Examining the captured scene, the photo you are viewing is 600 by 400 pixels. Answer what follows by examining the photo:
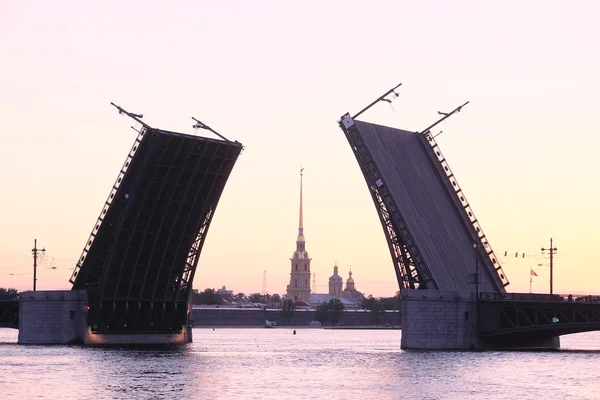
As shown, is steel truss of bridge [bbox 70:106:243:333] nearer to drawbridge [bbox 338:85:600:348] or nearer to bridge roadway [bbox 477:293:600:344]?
drawbridge [bbox 338:85:600:348]

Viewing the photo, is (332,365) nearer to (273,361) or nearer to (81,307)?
(273,361)

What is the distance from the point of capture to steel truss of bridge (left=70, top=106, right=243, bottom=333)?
2940 inches

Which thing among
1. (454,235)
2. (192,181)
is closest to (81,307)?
(192,181)

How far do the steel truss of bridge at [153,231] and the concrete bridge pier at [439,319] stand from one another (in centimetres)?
1341

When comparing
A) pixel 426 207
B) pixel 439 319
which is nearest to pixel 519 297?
pixel 439 319

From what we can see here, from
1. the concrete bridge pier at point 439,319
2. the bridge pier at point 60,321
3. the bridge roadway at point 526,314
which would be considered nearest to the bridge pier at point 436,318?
the concrete bridge pier at point 439,319

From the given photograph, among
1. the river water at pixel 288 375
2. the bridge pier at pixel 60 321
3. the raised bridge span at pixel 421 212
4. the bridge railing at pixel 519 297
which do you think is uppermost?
the raised bridge span at pixel 421 212

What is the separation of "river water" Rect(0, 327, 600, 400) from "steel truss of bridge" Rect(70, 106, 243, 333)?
3.80 meters

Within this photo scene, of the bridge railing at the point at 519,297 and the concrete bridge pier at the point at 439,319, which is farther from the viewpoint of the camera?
the bridge railing at the point at 519,297

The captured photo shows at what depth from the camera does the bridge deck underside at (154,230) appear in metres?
74.8

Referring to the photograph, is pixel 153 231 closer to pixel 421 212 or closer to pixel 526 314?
pixel 421 212

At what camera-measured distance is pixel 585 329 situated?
255 ft

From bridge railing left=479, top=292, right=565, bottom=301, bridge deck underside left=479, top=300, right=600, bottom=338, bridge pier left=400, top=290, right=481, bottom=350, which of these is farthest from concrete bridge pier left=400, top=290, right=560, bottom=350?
bridge railing left=479, top=292, right=565, bottom=301

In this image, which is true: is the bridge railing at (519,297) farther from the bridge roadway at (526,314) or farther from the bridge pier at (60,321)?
the bridge pier at (60,321)
